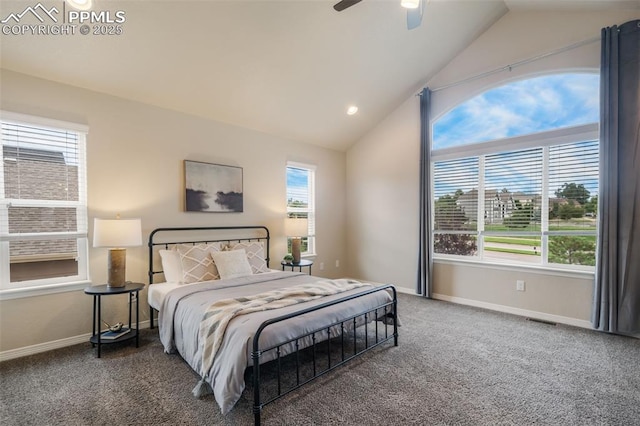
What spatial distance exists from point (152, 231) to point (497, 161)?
185 inches

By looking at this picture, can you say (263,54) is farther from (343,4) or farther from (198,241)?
(198,241)

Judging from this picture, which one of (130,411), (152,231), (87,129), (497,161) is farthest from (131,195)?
(497,161)

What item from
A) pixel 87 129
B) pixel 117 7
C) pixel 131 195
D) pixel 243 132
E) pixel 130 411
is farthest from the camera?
pixel 243 132

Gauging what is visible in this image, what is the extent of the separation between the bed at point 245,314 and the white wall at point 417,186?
1812mm

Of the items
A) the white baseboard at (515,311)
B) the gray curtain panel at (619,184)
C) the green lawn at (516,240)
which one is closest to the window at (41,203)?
the white baseboard at (515,311)

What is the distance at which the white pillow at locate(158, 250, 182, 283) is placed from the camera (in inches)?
137

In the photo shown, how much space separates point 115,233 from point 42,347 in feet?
4.26

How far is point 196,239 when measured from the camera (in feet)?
13.4

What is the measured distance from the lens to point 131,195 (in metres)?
3.53

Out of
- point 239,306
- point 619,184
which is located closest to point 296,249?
point 239,306

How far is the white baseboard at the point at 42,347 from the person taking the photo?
281 centimetres

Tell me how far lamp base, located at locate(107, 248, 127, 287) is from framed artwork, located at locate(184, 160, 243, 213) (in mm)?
1032

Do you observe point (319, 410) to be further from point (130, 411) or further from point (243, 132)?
point (243, 132)

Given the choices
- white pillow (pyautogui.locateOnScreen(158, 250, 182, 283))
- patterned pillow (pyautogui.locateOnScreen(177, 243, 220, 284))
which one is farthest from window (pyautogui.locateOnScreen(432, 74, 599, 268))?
white pillow (pyautogui.locateOnScreen(158, 250, 182, 283))
